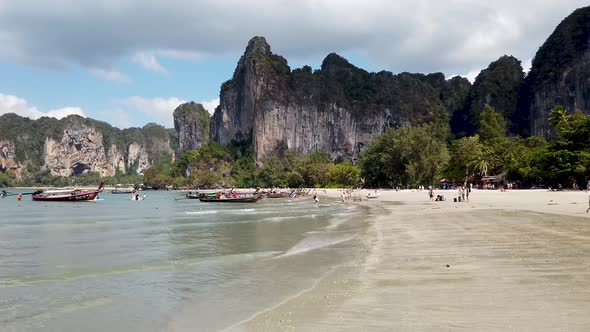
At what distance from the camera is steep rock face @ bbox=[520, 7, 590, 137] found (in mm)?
152250

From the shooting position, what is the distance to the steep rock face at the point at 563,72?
500ft

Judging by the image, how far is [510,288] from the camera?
8906 mm

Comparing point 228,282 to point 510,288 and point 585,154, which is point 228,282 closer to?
point 510,288

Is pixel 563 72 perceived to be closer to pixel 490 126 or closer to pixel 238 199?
pixel 490 126

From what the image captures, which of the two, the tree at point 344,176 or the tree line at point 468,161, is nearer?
the tree line at point 468,161

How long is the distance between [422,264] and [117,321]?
7704 millimetres

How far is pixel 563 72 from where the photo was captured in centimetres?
16000

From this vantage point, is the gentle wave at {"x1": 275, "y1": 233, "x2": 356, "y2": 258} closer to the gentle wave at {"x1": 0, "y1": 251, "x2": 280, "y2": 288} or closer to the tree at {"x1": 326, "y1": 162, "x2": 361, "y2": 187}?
Result: the gentle wave at {"x1": 0, "y1": 251, "x2": 280, "y2": 288}

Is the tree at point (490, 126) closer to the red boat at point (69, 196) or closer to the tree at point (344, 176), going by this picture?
the tree at point (344, 176)

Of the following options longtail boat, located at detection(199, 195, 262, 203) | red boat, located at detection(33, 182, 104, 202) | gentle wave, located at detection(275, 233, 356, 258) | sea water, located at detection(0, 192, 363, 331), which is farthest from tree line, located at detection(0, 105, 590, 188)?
red boat, located at detection(33, 182, 104, 202)

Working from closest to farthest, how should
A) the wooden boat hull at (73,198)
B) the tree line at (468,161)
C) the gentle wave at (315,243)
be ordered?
the gentle wave at (315,243) → the tree line at (468,161) → the wooden boat hull at (73,198)

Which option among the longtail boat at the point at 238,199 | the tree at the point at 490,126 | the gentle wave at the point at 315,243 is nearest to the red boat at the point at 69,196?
the longtail boat at the point at 238,199

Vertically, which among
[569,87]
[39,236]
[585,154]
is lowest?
[39,236]

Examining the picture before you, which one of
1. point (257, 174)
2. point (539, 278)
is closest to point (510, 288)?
point (539, 278)
